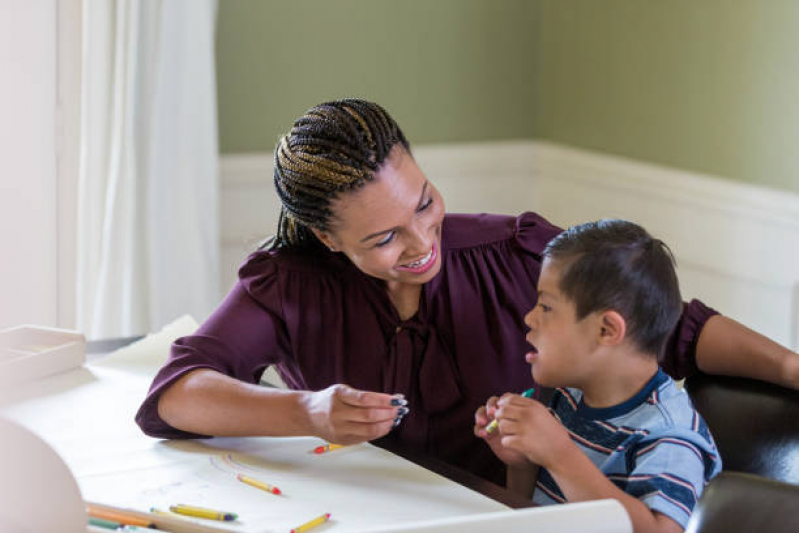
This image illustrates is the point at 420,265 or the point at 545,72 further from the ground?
the point at 545,72

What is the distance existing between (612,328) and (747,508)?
44 cm

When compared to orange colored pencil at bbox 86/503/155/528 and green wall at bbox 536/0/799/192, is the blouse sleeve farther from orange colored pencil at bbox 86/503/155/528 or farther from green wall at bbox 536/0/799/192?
green wall at bbox 536/0/799/192

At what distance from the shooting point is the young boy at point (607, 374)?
1.32 metres

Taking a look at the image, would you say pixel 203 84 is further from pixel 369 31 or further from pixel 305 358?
pixel 305 358

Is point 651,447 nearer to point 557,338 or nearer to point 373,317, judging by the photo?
point 557,338

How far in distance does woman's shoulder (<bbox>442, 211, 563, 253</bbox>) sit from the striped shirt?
38cm

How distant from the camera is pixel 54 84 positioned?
2975mm

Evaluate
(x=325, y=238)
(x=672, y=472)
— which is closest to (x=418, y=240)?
(x=325, y=238)

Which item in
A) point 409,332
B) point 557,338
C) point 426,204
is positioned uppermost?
point 426,204

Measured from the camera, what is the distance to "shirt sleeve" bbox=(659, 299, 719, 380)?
1.59 metres

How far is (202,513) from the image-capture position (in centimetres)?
130

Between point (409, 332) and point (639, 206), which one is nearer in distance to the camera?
point (409, 332)

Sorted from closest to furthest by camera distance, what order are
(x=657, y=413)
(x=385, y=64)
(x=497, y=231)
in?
(x=657, y=413), (x=497, y=231), (x=385, y=64)

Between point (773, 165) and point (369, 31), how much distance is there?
4.06 ft
